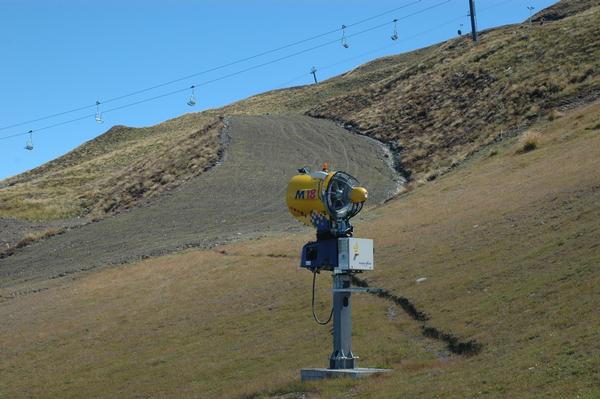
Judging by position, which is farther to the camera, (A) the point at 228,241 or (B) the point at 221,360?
(A) the point at 228,241

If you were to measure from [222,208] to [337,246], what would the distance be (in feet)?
142

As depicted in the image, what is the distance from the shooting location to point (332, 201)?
22062 mm

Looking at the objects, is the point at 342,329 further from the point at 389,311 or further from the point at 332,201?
the point at 389,311

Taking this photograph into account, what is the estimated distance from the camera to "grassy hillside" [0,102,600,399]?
63.4 feet

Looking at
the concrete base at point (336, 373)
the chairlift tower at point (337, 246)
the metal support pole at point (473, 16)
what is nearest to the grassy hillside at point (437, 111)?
the metal support pole at point (473, 16)

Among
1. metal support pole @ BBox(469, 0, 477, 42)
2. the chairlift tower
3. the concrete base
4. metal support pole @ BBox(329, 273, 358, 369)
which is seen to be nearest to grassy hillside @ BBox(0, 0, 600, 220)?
metal support pole @ BBox(469, 0, 477, 42)

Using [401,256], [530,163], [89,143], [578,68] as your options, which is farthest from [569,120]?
[89,143]

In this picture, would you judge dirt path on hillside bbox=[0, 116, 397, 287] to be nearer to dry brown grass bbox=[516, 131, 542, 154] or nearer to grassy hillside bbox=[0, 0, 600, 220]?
grassy hillside bbox=[0, 0, 600, 220]

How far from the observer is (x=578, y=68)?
70.4 meters

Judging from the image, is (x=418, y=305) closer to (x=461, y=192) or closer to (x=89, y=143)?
(x=461, y=192)

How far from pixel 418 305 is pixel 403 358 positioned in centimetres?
444

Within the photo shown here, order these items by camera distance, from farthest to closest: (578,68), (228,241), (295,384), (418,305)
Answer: (578,68), (228,241), (418,305), (295,384)

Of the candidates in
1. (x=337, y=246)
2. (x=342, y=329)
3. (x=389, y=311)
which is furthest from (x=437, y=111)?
(x=342, y=329)

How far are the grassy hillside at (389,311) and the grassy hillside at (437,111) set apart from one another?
19567 mm
